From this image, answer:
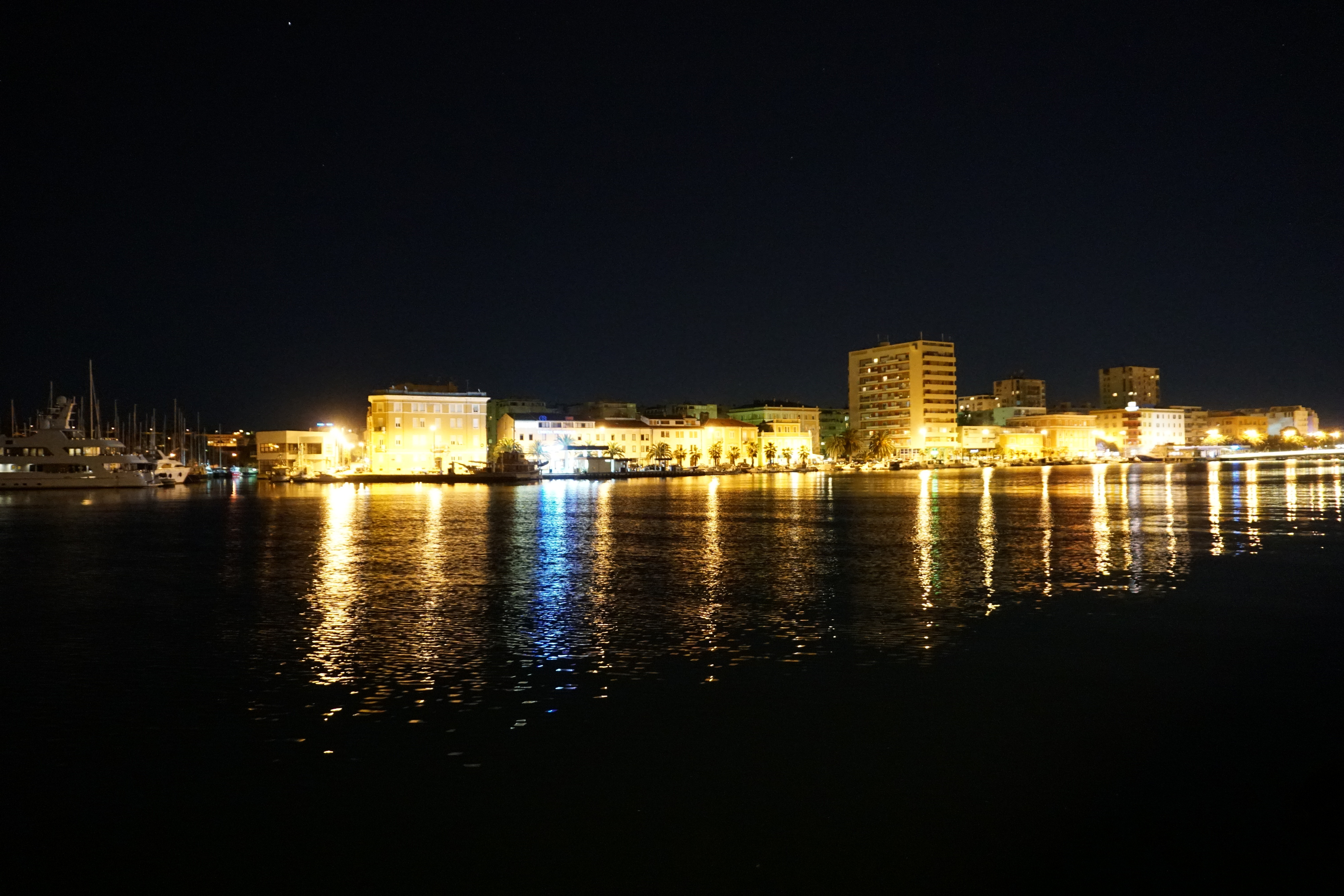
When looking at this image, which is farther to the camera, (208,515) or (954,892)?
(208,515)

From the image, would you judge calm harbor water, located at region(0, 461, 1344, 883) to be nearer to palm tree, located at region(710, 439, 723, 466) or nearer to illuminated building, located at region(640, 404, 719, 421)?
palm tree, located at region(710, 439, 723, 466)

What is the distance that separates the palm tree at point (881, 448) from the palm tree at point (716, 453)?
2723cm

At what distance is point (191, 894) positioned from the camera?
19.7 feet

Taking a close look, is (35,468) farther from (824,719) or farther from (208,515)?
(824,719)

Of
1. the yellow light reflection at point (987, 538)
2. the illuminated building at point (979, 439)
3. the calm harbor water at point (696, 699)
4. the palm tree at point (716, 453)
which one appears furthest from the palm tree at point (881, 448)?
the calm harbor water at point (696, 699)

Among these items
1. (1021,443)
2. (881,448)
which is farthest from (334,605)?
(1021,443)

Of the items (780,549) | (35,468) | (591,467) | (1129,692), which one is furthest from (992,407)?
(1129,692)

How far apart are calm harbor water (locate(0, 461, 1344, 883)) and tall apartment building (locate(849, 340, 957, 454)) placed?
13231 centimetres

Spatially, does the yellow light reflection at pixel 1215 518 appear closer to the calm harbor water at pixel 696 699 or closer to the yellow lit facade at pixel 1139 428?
the calm harbor water at pixel 696 699

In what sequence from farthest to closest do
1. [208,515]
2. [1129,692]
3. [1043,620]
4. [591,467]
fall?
[591,467], [208,515], [1043,620], [1129,692]

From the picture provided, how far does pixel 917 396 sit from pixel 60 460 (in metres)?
118

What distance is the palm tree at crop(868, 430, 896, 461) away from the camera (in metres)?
144

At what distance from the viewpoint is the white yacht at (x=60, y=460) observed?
220 feet

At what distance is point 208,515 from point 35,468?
36605mm
